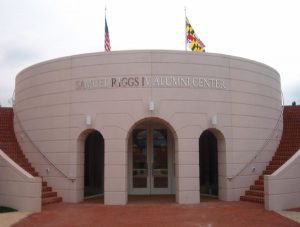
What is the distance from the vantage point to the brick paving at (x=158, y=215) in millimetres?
10609

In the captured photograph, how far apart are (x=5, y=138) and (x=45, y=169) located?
3.35 m

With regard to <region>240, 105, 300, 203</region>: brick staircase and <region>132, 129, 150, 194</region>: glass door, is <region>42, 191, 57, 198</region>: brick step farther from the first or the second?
<region>240, 105, 300, 203</region>: brick staircase

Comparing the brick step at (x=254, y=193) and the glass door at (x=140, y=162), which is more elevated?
the glass door at (x=140, y=162)

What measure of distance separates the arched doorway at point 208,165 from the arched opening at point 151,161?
1.41m

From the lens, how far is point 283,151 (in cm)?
1655

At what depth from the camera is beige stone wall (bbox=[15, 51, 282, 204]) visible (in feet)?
46.7

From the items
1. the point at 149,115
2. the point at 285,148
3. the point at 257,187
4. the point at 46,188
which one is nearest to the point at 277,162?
the point at 285,148

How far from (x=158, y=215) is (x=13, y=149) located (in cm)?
809

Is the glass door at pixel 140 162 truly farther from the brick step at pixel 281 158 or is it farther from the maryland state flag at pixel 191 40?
the brick step at pixel 281 158

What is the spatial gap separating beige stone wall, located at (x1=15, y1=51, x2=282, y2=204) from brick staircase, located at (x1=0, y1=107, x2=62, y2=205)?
30 centimetres

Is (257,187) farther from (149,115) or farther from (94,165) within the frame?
(94,165)

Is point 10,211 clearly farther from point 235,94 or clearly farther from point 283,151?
point 283,151

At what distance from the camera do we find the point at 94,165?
18.0m

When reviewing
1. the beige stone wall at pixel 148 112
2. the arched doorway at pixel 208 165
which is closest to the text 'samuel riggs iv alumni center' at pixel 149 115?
the beige stone wall at pixel 148 112
